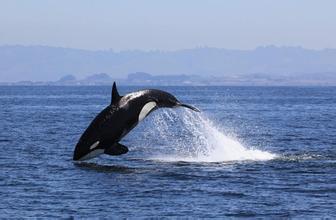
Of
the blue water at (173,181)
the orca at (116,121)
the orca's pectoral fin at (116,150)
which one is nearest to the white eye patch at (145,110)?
the orca at (116,121)

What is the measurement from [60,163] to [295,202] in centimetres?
1237

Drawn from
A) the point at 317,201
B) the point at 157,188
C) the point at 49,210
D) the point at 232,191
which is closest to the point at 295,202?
the point at 317,201

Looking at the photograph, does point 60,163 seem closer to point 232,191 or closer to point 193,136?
point 232,191

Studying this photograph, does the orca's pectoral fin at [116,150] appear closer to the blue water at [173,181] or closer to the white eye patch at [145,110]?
the blue water at [173,181]

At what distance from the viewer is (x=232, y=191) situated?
27375 mm

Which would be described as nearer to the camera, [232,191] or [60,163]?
[232,191]

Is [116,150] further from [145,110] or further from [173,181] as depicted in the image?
[173,181]

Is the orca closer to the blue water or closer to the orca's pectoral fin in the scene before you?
the orca's pectoral fin

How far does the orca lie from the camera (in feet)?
106

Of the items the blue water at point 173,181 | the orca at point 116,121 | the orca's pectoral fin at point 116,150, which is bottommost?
the blue water at point 173,181

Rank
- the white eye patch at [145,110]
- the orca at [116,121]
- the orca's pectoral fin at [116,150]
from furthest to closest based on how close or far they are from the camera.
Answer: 1. the white eye patch at [145,110]
2. the orca at [116,121]
3. the orca's pectoral fin at [116,150]

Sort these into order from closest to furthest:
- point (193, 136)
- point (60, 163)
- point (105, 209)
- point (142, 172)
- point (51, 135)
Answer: point (105, 209)
point (142, 172)
point (60, 163)
point (51, 135)
point (193, 136)

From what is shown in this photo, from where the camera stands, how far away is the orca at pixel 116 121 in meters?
32.2

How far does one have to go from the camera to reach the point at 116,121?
32625 mm
